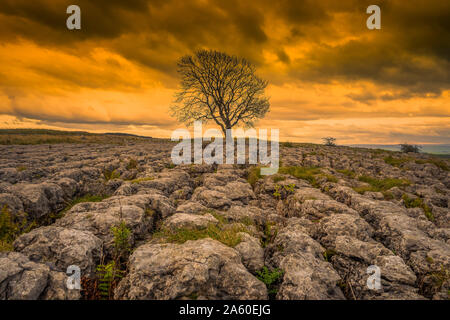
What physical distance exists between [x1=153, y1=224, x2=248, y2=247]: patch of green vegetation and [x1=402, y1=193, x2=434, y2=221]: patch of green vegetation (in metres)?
12.6

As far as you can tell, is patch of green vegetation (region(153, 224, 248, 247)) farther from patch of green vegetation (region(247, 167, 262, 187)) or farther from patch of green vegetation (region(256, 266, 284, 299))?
patch of green vegetation (region(247, 167, 262, 187))

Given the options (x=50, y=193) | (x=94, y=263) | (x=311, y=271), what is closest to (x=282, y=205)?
(x=311, y=271)

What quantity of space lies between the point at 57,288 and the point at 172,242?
363 centimetres

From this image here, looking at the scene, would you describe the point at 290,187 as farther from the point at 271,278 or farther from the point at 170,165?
the point at 170,165

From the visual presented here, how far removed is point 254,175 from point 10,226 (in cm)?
1552

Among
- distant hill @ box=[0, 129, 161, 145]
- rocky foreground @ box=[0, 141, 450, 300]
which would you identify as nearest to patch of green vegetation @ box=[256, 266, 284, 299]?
rocky foreground @ box=[0, 141, 450, 300]

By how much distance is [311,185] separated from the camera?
1633 cm

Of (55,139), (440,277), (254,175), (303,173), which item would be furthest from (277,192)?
(55,139)

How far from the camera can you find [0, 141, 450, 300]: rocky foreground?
20.5 ft

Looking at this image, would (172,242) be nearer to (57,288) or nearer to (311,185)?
(57,288)

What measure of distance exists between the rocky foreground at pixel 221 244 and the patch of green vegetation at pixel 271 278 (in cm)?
3

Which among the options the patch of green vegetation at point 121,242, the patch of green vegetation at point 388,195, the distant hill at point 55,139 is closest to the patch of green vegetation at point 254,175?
the patch of green vegetation at point 388,195

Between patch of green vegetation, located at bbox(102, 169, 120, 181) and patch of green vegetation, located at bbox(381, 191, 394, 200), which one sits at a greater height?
patch of green vegetation, located at bbox(102, 169, 120, 181)

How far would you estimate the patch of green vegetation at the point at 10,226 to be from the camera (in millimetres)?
9234
